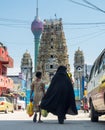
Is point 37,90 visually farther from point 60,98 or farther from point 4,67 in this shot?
point 4,67

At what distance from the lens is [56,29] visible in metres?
126

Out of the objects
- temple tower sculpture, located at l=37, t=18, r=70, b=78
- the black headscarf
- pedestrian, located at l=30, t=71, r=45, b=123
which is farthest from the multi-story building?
temple tower sculpture, located at l=37, t=18, r=70, b=78

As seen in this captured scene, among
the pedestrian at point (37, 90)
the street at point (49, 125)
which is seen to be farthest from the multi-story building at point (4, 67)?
the street at point (49, 125)

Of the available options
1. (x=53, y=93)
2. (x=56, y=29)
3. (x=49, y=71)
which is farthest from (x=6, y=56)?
(x=56, y=29)

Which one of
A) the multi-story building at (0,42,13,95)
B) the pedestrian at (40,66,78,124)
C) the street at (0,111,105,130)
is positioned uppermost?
the multi-story building at (0,42,13,95)

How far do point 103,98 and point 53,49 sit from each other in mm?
110672

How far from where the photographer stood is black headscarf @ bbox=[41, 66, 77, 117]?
12391 millimetres

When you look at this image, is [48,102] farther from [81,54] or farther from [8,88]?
[81,54]

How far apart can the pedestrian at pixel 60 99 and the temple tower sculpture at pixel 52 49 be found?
103 meters

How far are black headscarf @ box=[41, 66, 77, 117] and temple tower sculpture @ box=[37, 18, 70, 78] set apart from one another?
103 m

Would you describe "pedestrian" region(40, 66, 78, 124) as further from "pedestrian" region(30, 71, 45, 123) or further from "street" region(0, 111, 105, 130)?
"pedestrian" region(30, 71, 45, 123)

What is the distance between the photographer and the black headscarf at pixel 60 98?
12.4 meters

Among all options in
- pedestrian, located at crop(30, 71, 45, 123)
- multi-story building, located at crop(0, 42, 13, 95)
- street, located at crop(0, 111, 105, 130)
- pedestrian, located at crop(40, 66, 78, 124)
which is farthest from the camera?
multi-story building, located at crop(0, 42, 13, 95)

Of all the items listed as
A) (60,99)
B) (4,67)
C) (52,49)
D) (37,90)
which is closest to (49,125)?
(60,99)
